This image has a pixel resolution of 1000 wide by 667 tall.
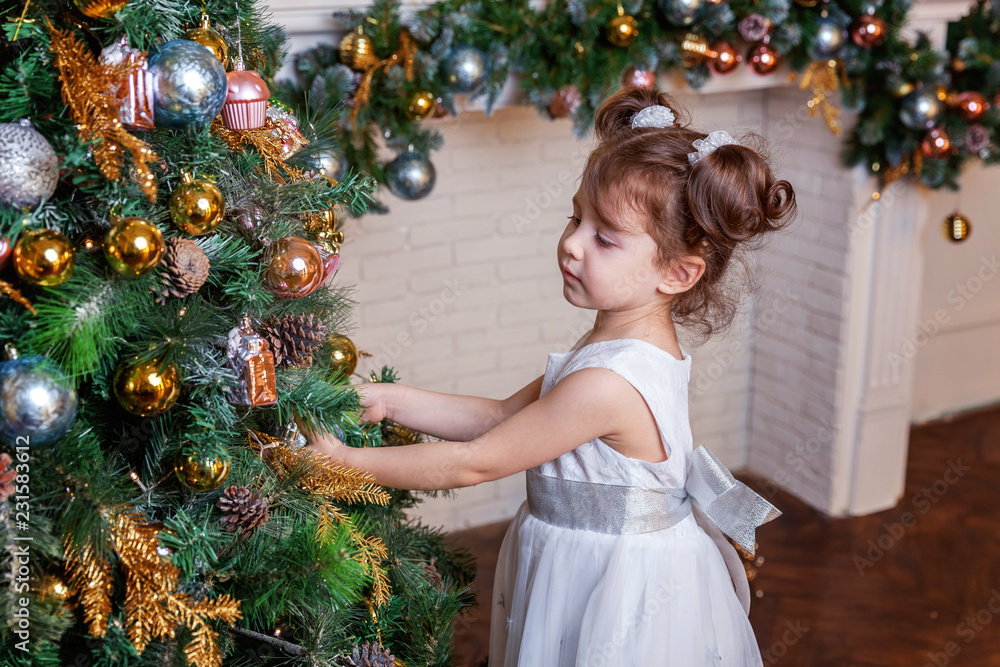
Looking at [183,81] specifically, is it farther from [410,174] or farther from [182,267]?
[410,174]

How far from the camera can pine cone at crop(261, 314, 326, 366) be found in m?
0.97

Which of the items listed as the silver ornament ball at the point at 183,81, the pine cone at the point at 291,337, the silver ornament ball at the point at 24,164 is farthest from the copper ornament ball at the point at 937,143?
the silver ornament ball at the point at 24,164

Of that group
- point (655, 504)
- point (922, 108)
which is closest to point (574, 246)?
point (655, 504)

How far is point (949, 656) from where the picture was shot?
2.24 meters

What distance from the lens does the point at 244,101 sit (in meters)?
0.94

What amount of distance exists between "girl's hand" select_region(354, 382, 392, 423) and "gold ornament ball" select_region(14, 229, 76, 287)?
56 cm

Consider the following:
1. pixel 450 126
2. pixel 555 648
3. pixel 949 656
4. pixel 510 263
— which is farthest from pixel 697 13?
pixel 949 656

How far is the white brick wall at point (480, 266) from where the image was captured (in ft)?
8.40

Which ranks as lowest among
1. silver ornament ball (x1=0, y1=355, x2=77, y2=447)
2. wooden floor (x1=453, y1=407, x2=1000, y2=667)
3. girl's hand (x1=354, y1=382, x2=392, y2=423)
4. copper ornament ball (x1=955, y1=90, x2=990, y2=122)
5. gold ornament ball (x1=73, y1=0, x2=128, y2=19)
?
wooden floor (x1=453, y1=407, x2=1000, y2=667)

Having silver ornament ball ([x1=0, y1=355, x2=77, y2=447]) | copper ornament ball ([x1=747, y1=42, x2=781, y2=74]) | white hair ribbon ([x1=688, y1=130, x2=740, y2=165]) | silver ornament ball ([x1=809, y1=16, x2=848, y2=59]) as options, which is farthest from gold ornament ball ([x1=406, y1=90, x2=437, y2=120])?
silver ornament ball ([x1=0, y1=355, x2=77, y2=447])

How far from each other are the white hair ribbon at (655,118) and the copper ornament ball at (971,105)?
1.49 metres

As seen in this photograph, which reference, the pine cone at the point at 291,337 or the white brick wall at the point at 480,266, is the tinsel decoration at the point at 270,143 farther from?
the white brick wall at the point at 480,266

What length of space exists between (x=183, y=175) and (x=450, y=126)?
1.71 metres

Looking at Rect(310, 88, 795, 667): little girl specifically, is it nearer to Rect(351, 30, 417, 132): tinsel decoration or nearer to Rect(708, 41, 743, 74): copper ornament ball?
Rect(351, 30, 417, 132): tinsel decoration
